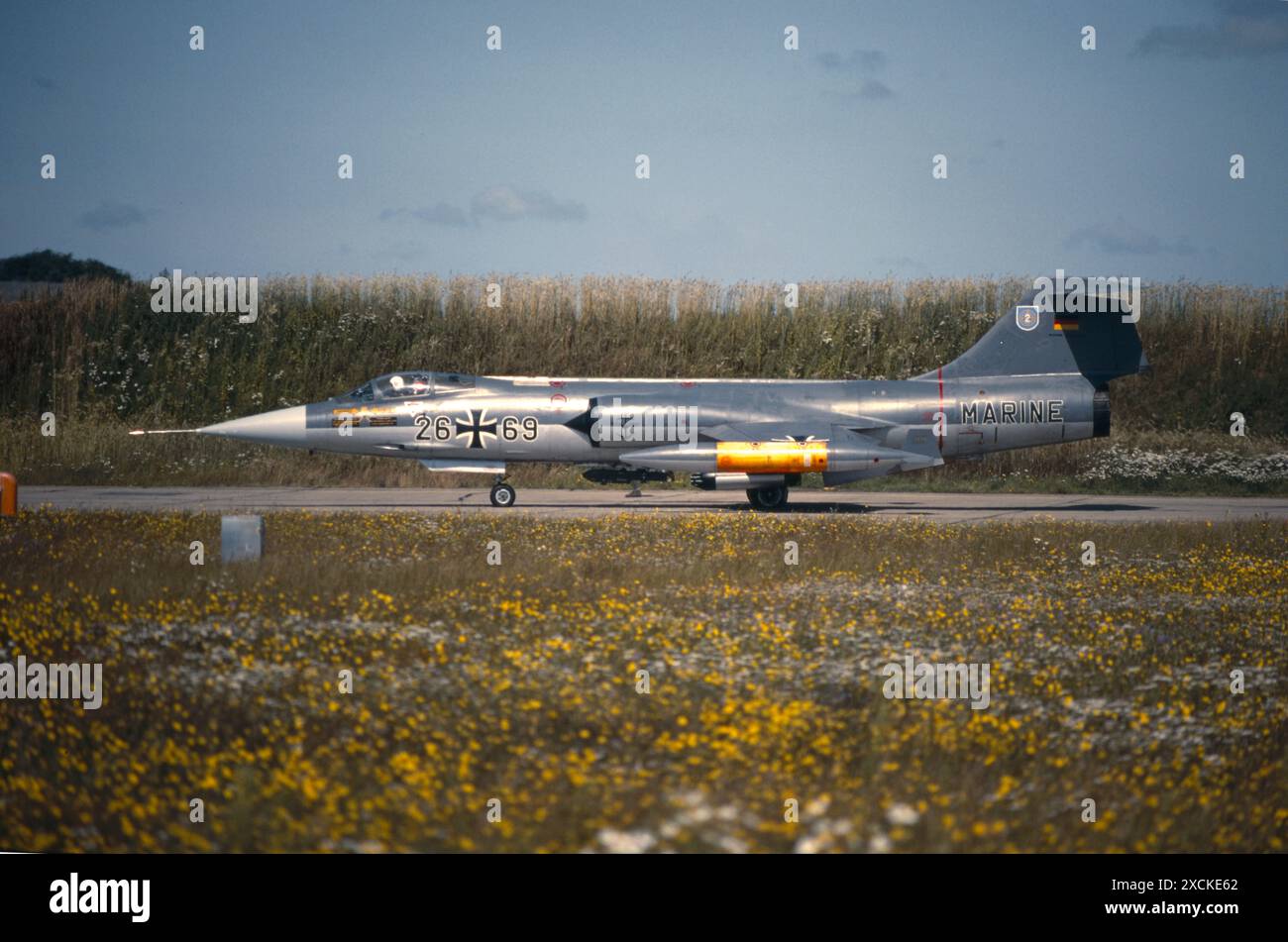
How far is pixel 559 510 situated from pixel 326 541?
729 cm

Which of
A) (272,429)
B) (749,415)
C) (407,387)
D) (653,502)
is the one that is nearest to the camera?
(272,429)

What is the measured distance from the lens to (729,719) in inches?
318

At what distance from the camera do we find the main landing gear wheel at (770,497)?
24.7m

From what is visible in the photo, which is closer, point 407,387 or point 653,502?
point 407,387

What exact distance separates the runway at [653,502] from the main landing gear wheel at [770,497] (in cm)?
37

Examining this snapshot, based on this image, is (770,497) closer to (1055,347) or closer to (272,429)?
(1055,347)

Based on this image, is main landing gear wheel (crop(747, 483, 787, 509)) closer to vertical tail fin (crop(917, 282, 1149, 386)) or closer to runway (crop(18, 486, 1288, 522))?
runway (crop(18, 486, 1288, 522))

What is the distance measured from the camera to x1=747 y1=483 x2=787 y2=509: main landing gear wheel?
2472 cm

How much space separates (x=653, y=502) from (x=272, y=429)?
8.20 meters

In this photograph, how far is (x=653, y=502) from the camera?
86.8 feet

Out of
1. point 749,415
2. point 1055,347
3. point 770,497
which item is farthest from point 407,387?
point 1055,347

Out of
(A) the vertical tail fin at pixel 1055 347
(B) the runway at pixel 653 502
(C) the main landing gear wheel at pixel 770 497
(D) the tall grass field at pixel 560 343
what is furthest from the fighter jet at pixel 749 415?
(D) the tall grass field at pixel 560 343
